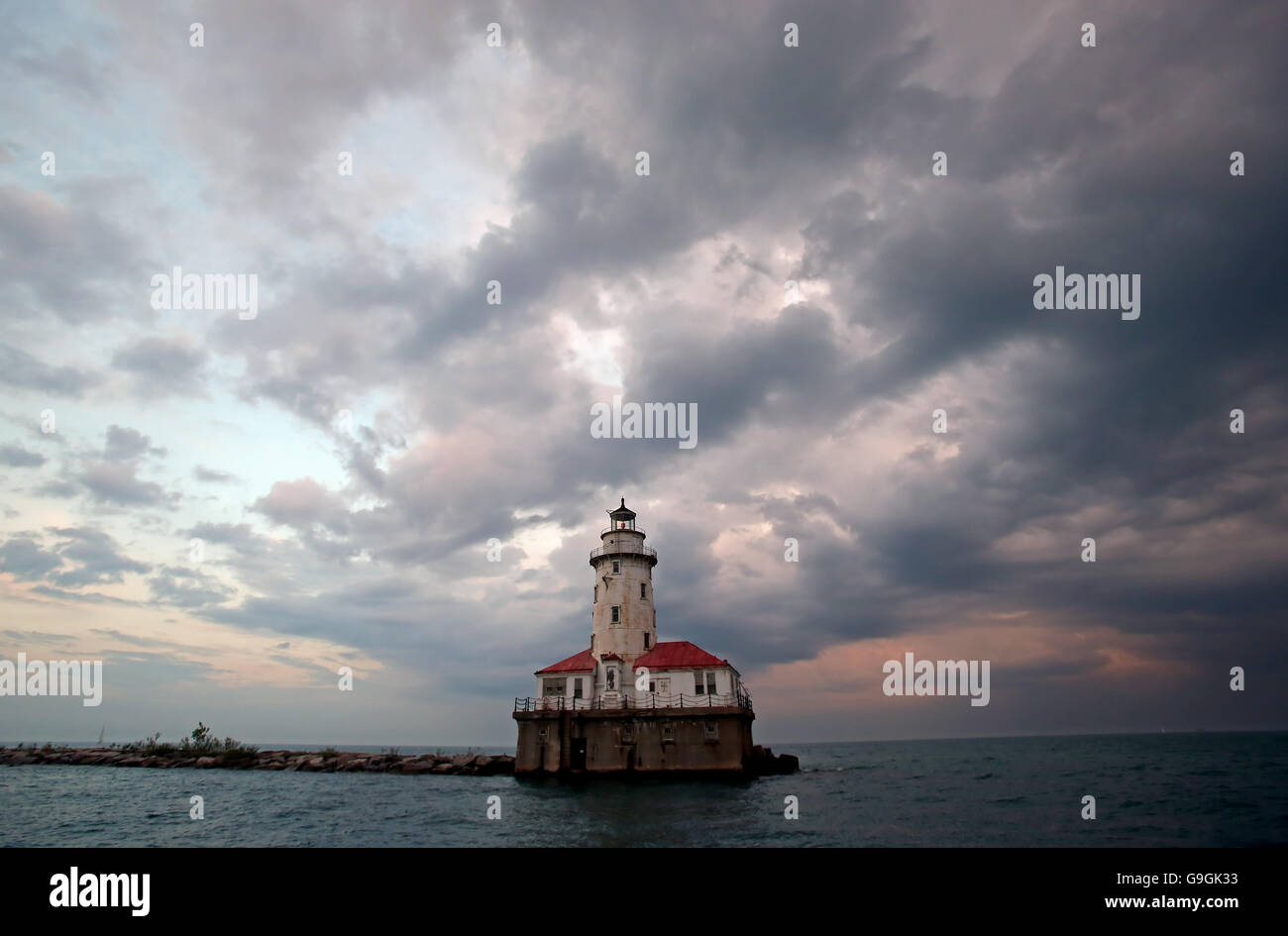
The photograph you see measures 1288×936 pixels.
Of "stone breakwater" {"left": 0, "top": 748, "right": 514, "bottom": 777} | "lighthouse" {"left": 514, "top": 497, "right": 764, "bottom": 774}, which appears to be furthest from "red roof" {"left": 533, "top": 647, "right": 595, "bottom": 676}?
"stone breakwater" {"left": 0, "top": 748, "right": 514, "bottom": 777}

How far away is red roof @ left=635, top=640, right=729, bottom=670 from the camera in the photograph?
52.8 metres

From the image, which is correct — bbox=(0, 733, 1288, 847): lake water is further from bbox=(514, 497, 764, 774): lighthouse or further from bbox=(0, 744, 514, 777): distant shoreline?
bbox=(0, 744, 514, 777): distant shoreline

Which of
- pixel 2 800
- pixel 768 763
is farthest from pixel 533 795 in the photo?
pixel 2 800

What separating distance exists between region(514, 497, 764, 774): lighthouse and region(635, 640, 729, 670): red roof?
0.26 feet

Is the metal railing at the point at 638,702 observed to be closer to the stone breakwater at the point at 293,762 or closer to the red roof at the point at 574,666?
the red roof at the point at 574,666

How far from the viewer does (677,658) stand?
54.0 metres

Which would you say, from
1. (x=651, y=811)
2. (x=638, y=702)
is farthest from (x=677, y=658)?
(x=651, y=811)

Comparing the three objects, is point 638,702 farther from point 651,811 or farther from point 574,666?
point 651,811

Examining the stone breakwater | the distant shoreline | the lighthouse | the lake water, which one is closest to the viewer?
the lake water

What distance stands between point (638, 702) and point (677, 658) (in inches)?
177

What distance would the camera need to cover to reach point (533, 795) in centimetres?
4472
